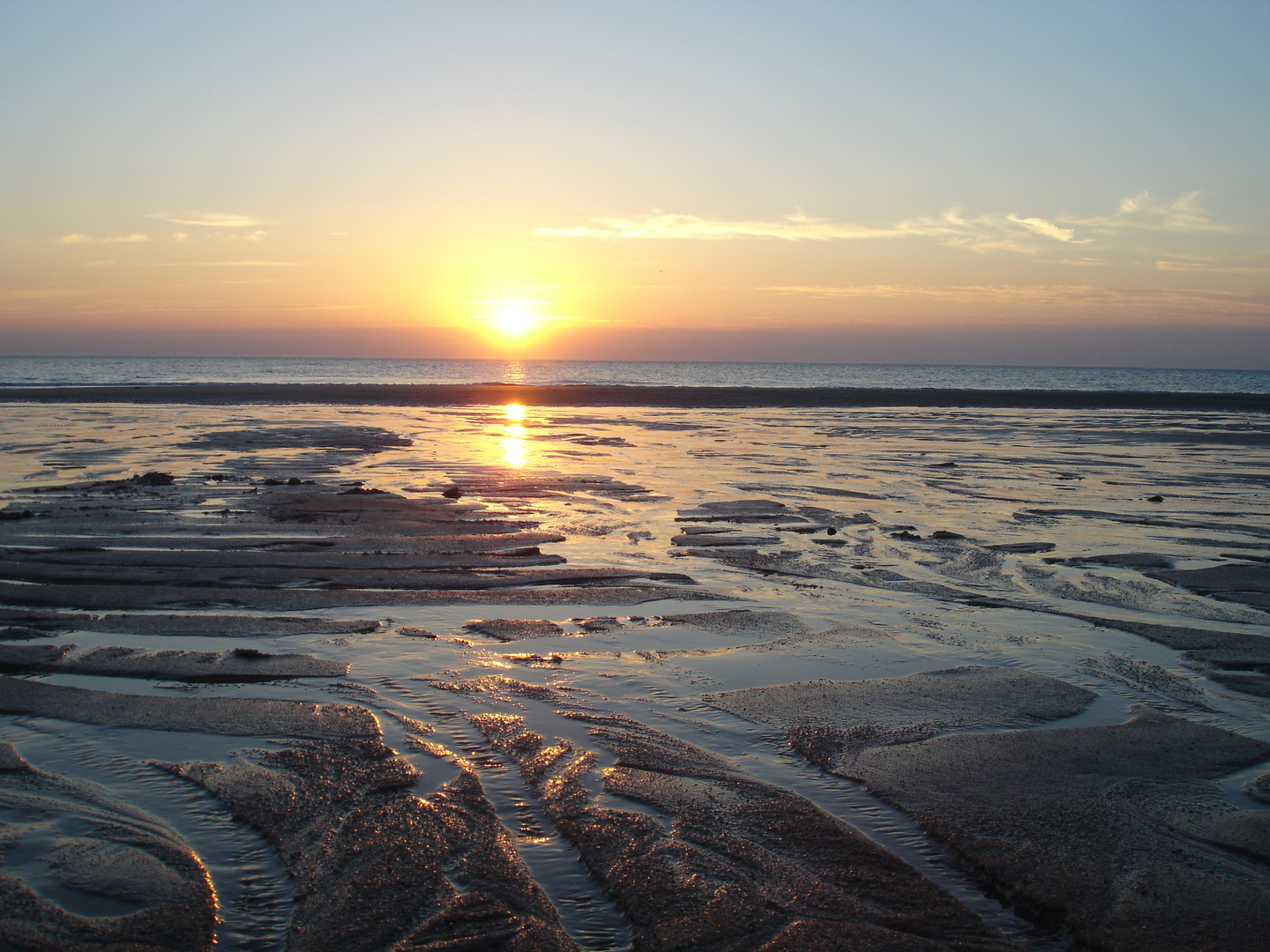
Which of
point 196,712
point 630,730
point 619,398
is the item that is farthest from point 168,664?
point 619,398

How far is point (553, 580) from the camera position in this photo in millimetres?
8484

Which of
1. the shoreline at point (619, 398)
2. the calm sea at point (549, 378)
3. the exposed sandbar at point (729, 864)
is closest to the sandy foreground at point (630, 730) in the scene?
the exposed sandbar at point (729, 864)

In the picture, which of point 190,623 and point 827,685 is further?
point 190,623

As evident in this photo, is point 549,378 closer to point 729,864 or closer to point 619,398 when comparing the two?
point 619,398

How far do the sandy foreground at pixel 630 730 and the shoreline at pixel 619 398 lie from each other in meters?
35.2

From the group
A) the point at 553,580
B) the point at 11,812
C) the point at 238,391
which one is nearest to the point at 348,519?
the point at 553,580

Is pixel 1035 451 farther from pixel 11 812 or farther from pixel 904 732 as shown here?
pixel 11 812

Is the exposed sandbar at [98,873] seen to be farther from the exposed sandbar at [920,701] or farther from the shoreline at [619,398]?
the shoreline at [619,398]

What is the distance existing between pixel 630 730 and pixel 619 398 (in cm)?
4810

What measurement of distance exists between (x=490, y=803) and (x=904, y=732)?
247cm

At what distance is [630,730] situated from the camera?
498 cm

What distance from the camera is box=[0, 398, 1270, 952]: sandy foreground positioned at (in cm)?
334

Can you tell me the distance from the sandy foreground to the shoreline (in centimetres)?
3523

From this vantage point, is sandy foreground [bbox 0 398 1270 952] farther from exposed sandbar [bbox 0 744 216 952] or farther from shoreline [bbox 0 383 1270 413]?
shoreline [bbox 0 383 1270 413]
